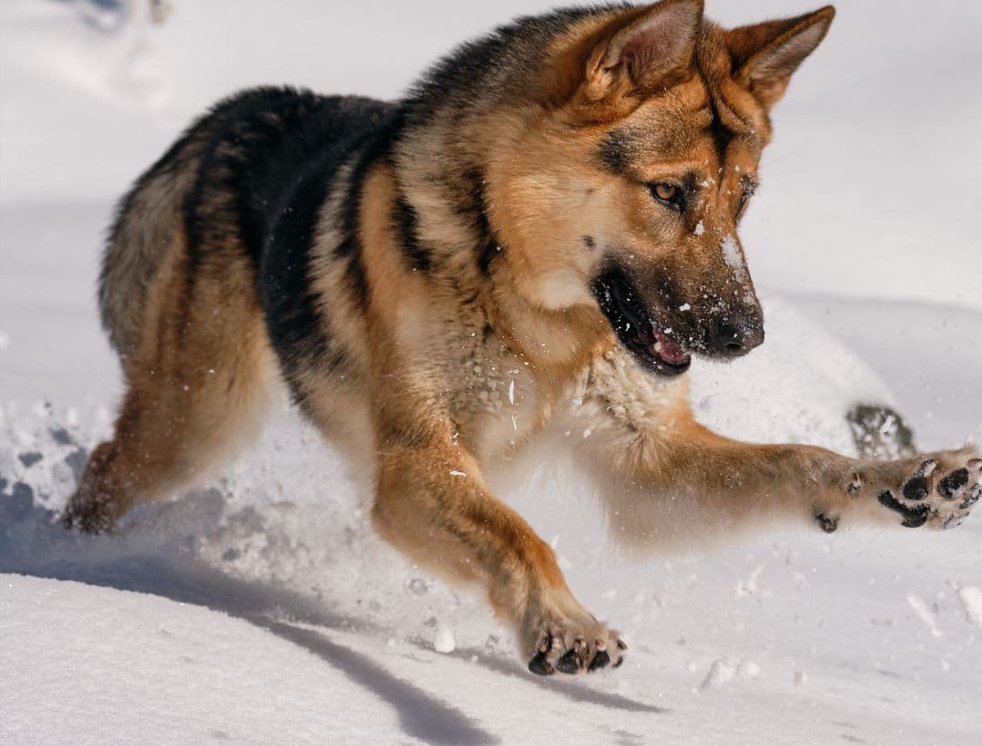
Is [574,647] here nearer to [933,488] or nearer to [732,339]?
[732,339]

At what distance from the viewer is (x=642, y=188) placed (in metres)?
2.99

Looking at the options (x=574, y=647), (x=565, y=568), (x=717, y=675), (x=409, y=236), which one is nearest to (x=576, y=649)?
(x=574, y=647)

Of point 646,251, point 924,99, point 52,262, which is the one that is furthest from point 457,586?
point 924,99

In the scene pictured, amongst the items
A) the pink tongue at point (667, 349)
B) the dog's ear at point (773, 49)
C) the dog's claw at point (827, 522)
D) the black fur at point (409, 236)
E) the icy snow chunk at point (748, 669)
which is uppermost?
the dog's ear at point (773, 49)

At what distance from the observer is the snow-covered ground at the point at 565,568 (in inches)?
101

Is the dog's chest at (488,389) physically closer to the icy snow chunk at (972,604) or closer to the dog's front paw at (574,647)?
the dog's front paw at (574,647)

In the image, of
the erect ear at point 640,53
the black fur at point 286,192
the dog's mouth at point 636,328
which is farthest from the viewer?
the black fur at point 286,192

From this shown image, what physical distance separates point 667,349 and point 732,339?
0.75 ft

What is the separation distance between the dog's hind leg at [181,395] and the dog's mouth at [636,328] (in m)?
1.47

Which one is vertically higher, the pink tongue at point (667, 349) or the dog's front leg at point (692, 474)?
the pink tongue at point (667, 349)

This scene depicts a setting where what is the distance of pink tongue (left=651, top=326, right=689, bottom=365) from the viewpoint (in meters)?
3.11

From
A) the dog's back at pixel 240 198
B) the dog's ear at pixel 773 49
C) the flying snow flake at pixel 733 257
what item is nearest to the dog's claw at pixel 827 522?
the flying snow flake at pixel 733 257

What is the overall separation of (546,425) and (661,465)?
14.0 inches

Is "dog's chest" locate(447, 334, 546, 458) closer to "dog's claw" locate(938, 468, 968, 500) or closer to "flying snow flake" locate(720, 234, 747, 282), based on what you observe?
"flying snow flake" locate(720, 234, 747, 282)
